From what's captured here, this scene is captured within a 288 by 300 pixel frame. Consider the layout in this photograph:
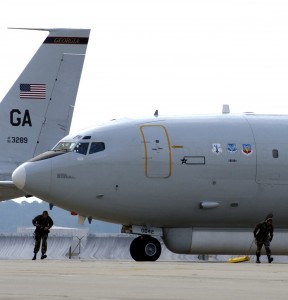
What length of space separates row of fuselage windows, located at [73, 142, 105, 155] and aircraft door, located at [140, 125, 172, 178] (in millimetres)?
1415

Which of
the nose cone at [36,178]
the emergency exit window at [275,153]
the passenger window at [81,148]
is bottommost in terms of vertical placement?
the nose cone at [36,178]

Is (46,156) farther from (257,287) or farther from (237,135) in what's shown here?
(257,287)

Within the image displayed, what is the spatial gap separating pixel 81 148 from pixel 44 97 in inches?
507

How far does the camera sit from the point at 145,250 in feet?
117

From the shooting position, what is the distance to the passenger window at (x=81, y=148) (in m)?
35.2

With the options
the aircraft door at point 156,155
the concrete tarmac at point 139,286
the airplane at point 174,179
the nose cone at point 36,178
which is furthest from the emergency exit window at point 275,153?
the concrete tarmac at point 139,286

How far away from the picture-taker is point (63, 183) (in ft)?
114

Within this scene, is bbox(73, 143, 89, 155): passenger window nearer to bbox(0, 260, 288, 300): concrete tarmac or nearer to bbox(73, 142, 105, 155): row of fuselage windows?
bbox(73, 142, 105, 155): row of fuselage windows

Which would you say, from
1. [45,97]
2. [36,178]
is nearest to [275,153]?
[36,178]

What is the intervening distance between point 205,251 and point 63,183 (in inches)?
205

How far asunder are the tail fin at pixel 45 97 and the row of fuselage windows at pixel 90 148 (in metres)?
11.7

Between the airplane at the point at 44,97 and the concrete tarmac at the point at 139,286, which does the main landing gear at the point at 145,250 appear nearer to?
the airplane at the point at 44,97

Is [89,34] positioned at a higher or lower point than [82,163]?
higher

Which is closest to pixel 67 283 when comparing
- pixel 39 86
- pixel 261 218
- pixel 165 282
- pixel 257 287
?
pixel 165 282
